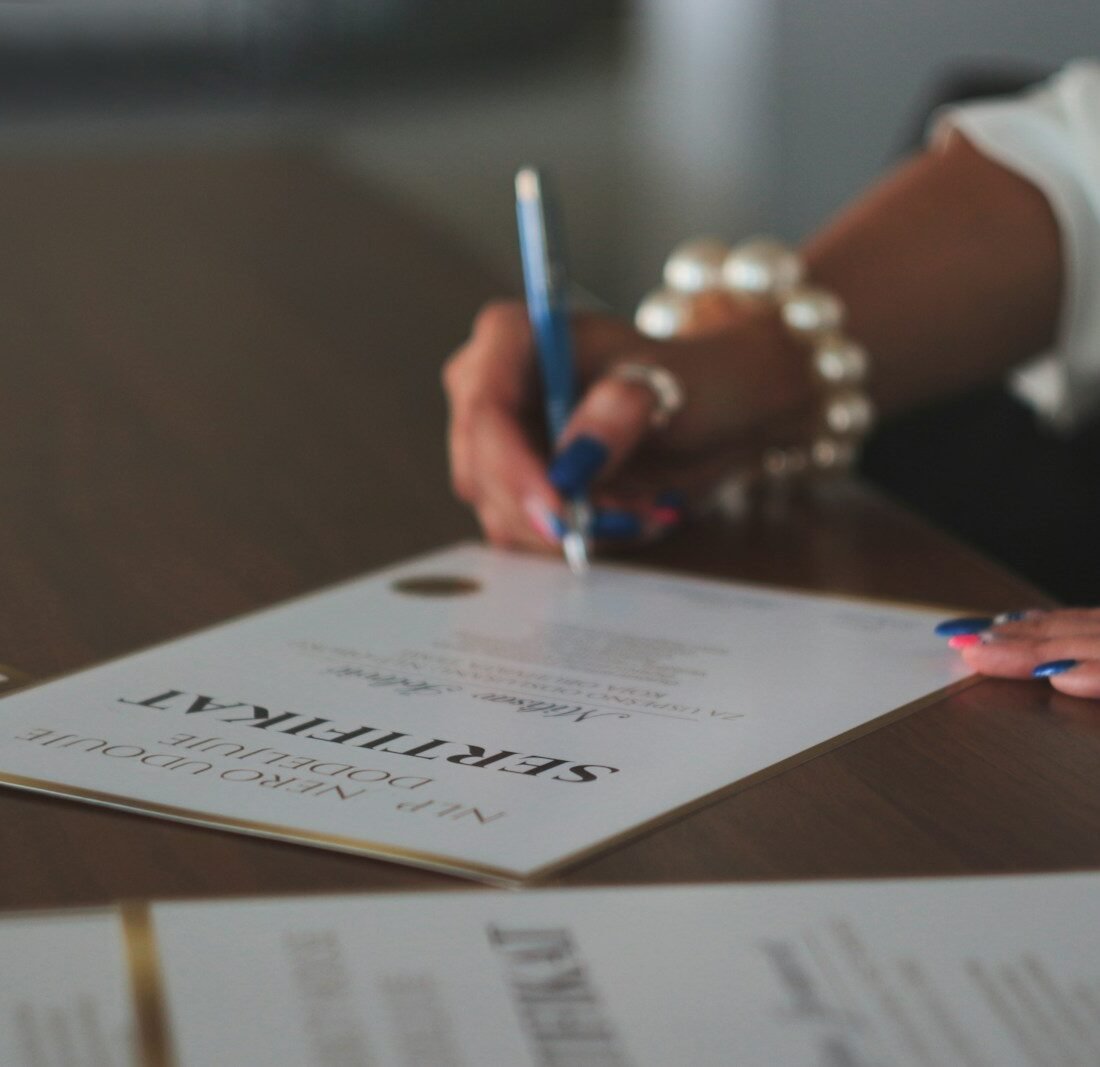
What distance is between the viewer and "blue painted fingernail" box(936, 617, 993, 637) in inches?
23.1

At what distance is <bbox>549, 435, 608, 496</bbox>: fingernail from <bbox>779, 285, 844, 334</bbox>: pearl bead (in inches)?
7.4

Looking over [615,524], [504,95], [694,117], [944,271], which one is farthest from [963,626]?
[504,95]

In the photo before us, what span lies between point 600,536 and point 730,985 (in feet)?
1.25

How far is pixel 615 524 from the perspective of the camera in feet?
2.36

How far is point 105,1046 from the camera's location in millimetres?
327

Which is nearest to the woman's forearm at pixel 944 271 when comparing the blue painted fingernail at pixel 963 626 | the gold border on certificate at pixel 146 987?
the blue painted fingernail at pixel 963 626

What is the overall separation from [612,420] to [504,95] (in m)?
4.77

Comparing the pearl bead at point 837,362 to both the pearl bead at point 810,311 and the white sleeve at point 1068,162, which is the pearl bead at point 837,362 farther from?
the white sleeve at point 1068,162

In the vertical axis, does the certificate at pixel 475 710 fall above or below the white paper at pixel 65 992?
below

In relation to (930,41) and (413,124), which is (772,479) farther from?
(413,124)

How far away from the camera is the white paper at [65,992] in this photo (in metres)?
0.33

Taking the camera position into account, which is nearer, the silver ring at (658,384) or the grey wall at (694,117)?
the silver ring at (658,384)

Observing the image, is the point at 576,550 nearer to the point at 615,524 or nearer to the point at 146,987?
the point at 615,524

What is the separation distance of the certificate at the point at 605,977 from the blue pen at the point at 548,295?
0.41m
